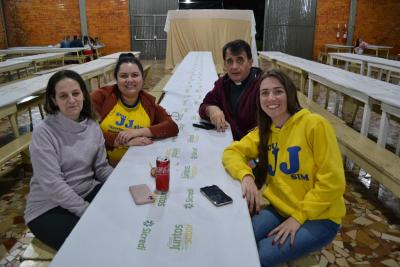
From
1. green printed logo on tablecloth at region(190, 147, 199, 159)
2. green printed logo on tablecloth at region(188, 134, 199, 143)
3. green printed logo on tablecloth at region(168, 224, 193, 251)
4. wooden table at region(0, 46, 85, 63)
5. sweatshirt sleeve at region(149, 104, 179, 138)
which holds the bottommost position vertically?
green printed logo on tablecloth at region(168, 224, 193, 251)

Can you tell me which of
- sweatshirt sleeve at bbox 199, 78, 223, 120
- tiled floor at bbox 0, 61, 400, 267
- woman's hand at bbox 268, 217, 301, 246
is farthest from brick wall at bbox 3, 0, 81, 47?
woman's hand at bbox 268, 217, 301, 246

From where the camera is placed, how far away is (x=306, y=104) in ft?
15.2

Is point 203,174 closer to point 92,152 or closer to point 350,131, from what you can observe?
point 92,152

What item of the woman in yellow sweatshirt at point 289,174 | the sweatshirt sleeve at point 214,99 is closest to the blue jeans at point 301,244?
the woman in yellow sweatshirt at point 289,174

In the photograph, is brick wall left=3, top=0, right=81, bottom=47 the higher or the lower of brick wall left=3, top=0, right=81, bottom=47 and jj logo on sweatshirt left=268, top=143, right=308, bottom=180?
the higher

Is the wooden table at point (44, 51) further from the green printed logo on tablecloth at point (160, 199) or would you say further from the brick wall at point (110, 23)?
the green printed logo on tablecloth at point (160, 199)

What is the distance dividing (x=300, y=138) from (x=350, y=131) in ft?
6.53

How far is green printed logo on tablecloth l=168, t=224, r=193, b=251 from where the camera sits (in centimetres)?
113

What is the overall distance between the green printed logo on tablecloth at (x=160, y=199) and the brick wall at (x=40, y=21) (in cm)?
1377

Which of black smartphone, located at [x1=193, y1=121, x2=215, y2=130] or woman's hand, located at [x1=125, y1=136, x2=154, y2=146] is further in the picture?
black smartphone, located at [x1=193, y1=121, x2=215, y2=130]

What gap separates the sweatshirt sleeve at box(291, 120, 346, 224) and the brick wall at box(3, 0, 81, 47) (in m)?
13.9

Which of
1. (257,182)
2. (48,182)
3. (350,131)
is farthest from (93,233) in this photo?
(350,131)

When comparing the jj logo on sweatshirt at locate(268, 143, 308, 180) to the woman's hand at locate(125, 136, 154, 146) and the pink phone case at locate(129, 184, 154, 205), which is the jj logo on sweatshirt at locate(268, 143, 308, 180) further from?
the woman's hand at locate(125, 136, 154, 146)

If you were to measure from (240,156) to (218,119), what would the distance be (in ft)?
2.08
